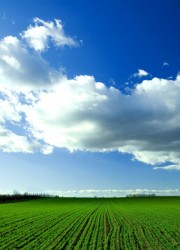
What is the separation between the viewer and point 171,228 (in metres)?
28.3

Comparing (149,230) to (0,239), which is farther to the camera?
(149,230)

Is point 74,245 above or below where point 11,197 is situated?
below

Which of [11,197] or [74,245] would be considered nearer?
[74,245]

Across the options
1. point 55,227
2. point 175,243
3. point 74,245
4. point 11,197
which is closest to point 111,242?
point 74,245

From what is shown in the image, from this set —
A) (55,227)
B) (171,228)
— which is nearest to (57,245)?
(55,227)

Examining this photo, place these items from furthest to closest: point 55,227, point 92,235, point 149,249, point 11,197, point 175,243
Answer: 1. point 11,197
2. point 55,227
3. point 92,235
4. point 175,243
5. point 149,249

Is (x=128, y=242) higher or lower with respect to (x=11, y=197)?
lower

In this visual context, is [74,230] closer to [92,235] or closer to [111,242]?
[92,235]

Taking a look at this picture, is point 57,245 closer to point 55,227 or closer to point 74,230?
point 74,230

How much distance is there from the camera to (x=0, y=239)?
22281 millimetres

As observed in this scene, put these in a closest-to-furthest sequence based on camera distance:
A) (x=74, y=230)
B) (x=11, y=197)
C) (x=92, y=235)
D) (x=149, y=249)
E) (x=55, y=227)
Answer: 1. (x=149, y=249)
2. (x=92, y=235)
3. (x=74, y=230)
4. (x=55, y=227)
5. (x=11, y=197)

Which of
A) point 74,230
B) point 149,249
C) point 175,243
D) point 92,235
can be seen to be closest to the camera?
point 149,249

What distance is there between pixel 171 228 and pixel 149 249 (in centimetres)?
987

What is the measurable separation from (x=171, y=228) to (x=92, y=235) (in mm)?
7732
